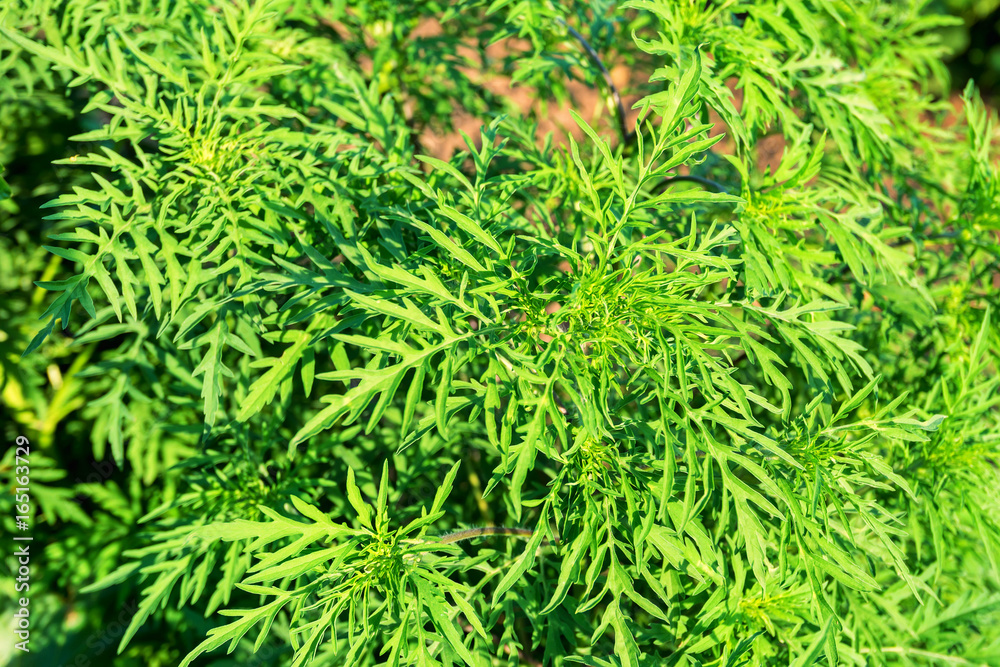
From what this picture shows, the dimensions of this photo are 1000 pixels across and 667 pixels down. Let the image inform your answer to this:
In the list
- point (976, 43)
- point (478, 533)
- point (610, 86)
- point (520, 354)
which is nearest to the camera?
point (520, 354)

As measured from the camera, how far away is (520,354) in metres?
1.15

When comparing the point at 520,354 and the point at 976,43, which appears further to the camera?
the point at 976,43

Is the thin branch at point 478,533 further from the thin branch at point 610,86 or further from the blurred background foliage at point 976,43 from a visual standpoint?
the blurred background foliage at point 976,43

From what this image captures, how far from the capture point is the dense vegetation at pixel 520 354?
120cm

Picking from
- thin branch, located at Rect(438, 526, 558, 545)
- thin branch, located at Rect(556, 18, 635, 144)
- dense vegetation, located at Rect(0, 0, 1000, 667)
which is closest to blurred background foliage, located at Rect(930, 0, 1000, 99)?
dense vegetation, located at Rect(0, 0, 1000, 667)

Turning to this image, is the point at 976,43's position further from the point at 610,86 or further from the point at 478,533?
the point at 478,533

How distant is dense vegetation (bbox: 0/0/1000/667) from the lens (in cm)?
120

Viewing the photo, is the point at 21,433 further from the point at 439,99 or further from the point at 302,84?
the point at 439,99

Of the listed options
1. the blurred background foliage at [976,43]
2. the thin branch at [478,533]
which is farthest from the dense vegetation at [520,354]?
the blurred background foliage at [976,43]

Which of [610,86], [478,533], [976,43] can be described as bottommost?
[976,43]

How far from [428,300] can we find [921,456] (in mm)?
1223

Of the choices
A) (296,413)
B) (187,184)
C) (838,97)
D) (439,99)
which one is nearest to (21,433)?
(296,413)

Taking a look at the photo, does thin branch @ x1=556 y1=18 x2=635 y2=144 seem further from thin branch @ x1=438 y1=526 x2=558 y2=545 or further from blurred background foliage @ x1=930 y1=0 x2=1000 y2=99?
blurred background foliage @ x1=930 y1=0 x2=1000 y2=99

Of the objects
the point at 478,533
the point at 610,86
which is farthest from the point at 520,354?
the point at 610,86
